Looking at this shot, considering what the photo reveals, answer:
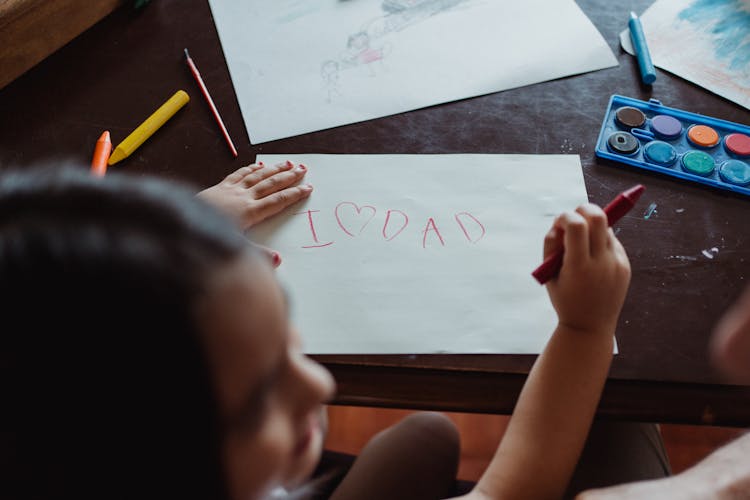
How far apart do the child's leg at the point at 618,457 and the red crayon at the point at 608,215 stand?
0.25 meters

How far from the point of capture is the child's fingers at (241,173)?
2.16ft

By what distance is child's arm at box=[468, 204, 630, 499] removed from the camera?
20.6 inches

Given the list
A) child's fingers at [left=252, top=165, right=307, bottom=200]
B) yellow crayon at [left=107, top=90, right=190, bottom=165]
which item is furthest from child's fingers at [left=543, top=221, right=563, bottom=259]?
yellow crayon at [left=107, top=90, right=190, bottom=165]

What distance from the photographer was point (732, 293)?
1.84ft

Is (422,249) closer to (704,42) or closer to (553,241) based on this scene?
(553,241)

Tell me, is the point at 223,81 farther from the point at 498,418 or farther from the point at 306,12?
the point at 498,418

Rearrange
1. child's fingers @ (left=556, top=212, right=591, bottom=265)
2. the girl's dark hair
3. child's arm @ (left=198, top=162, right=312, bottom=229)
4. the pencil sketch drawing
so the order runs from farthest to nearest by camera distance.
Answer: the pencil sketch drawing < child's arm @ (left=198, top=162, right=312, bottom=229) < child's fingers @ (left=556, top=212, right=591, bottom=265) < the girl's dark hair

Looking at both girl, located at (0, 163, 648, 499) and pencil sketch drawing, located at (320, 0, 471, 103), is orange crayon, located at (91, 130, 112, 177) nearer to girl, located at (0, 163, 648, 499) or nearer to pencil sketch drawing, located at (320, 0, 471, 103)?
pencil sketch drawing, located at (320, 0, 471, 103)

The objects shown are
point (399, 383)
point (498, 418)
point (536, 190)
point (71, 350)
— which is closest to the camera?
point (71, 350)

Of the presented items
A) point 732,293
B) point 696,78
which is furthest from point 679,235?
point 696,78

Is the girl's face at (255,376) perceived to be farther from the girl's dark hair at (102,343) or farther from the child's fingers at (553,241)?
the child's fingers at (553,241)

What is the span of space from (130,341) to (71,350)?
0.03 metres

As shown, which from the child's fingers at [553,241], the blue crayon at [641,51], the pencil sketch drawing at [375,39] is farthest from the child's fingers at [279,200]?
the blue crayon at [641,51]

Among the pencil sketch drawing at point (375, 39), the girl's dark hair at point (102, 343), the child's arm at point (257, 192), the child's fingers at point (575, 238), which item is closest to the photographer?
the girl's dark hair at point (102, 343)
